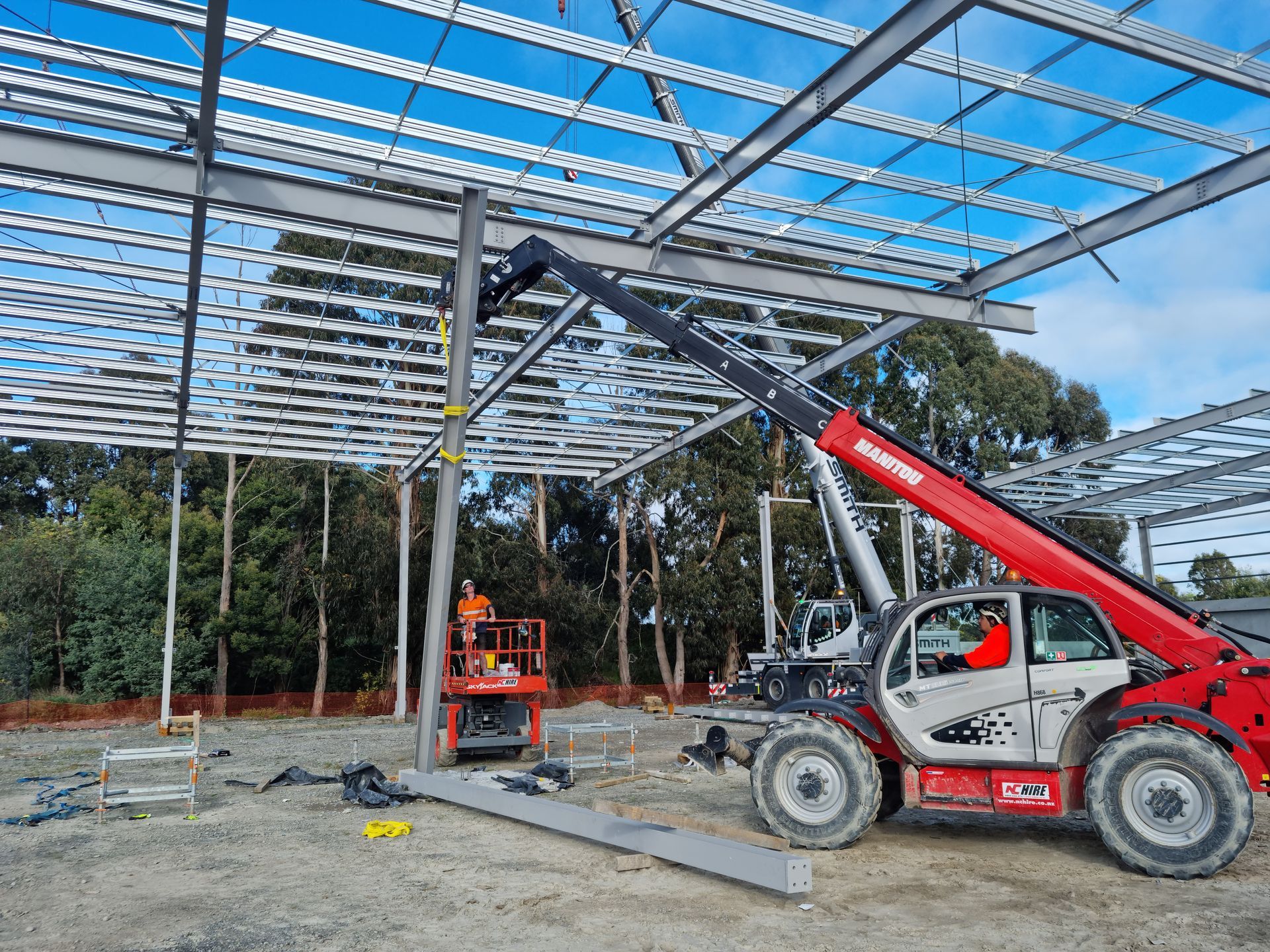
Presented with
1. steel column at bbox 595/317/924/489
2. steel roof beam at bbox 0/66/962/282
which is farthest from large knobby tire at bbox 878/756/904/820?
steel roof beam at bbox 0/66/962/282

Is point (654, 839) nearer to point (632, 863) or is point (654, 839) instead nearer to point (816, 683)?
point (632, 863)

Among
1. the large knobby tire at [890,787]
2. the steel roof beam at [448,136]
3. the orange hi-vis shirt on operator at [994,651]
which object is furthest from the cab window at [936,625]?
the steel roof beam at [448,136]

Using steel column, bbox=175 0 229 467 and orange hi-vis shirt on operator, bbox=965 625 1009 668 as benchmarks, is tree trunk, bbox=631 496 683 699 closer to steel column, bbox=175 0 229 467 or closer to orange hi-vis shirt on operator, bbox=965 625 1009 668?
steel column, bbox=175 0 229 467

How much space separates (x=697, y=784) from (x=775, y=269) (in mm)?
7857

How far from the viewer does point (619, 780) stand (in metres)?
12.9

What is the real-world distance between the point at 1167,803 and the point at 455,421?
9.20 meters

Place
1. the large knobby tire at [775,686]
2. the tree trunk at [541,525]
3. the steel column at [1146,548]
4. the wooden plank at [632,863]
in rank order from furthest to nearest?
the tree trunk at [541,525]
the steel column at [1146,548]
the large knobby tire at [775,686]
the wooden plank at [632,863]

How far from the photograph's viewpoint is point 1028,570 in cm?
909

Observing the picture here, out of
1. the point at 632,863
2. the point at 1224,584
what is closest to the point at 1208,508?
the point at 1224,584

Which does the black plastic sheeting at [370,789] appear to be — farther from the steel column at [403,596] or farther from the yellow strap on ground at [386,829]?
the steel column at [403,596]

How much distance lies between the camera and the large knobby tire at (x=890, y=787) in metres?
9.48

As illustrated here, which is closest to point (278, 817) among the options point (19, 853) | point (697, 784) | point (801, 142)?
point (19, 853)

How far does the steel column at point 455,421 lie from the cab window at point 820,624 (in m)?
11.7

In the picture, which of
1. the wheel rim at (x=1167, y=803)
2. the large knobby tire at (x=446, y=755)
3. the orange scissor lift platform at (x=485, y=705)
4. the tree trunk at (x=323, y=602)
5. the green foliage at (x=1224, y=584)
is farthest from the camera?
the tree trunk at (x=323, y=602)
